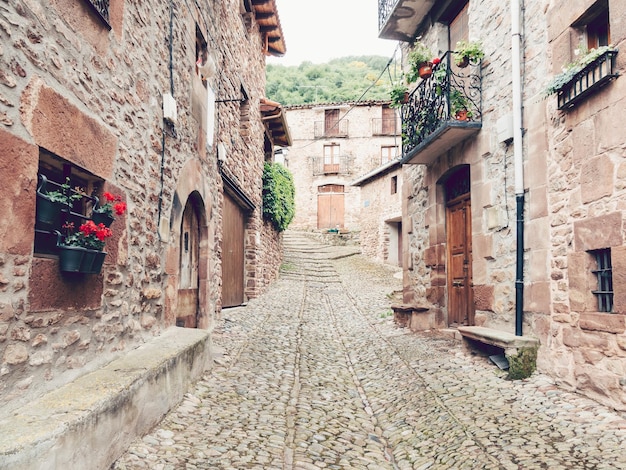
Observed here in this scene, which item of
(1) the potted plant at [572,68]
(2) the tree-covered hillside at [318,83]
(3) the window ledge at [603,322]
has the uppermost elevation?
(2) the tree-covered hillside at [318,83]

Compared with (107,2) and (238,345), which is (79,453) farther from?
(238,345)

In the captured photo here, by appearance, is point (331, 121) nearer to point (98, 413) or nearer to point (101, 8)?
point (101, 8)

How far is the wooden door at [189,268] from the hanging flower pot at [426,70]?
11.9 feet

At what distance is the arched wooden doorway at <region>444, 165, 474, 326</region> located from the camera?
22.7ft

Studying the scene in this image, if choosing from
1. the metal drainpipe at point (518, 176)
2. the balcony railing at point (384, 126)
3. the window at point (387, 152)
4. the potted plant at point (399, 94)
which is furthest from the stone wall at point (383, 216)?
the metal drainpipe at point (518, 176)

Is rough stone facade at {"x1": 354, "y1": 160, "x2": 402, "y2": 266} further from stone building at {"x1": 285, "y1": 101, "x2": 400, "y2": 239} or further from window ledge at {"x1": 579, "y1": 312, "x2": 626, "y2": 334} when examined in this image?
window ledge at {"x1": 579, "y1": 312, "x2": 626, "y2": 334}

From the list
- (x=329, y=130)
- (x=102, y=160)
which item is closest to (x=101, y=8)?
(x=102, y=160)

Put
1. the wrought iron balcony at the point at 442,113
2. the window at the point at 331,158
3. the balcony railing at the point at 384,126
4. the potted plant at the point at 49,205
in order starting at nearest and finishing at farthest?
the potted plant at the point at 49,205, the wrought iron balcony at the point at 442,113, the balcony railing at the point at 384,126, the window at the point at 331,158

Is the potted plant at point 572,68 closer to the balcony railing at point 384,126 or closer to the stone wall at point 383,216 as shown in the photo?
the stone wall at point 383,216

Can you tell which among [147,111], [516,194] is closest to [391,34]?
[516,194]

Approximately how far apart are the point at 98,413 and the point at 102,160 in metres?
1.74

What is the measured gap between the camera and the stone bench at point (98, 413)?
6.89 ft

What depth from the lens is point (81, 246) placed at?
9.53 feet

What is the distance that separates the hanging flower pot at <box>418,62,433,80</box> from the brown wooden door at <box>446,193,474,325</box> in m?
1.76
